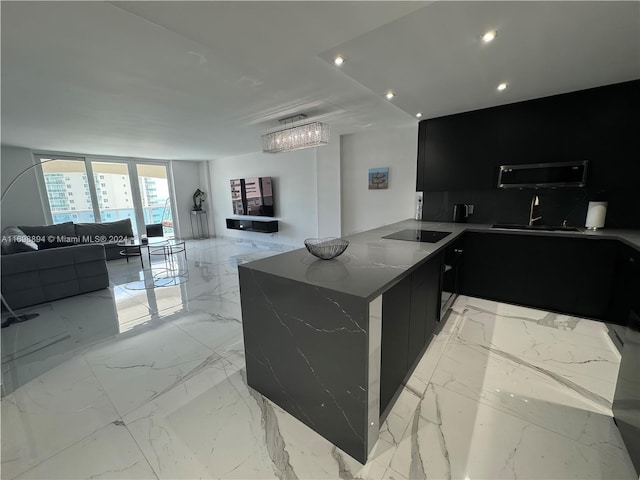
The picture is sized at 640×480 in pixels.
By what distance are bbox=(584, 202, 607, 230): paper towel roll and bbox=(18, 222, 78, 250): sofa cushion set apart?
7.79 metres

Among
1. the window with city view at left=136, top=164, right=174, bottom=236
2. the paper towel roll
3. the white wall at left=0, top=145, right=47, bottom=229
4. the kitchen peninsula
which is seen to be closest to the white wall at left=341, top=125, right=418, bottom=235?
the paper towel roll

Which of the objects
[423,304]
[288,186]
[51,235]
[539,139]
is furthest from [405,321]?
[51,235]

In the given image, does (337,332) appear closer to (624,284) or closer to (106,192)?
(624,284)

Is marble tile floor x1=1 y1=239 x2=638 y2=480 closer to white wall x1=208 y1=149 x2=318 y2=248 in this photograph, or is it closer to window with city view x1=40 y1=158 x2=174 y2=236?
white wall x1=208 y1=149 x2=318 y2=248

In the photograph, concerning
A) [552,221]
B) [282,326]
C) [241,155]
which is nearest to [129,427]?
[282,326]

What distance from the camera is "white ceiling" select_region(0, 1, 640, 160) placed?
1401 mm

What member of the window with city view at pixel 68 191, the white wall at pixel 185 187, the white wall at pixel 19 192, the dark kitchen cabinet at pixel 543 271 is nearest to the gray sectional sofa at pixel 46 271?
the white wall at pixel 19 192

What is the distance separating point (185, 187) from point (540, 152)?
27.4ft

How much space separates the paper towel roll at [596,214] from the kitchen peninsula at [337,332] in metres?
0.92

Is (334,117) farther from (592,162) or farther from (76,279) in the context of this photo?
(76,279)

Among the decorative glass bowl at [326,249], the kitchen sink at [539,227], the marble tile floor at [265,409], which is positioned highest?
the decorative glass bowl at [326,249]

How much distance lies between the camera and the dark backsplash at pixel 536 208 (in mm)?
2572

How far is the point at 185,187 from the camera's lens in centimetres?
784

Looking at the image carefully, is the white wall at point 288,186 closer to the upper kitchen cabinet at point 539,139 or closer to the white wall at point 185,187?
the white wall at point 185,187
